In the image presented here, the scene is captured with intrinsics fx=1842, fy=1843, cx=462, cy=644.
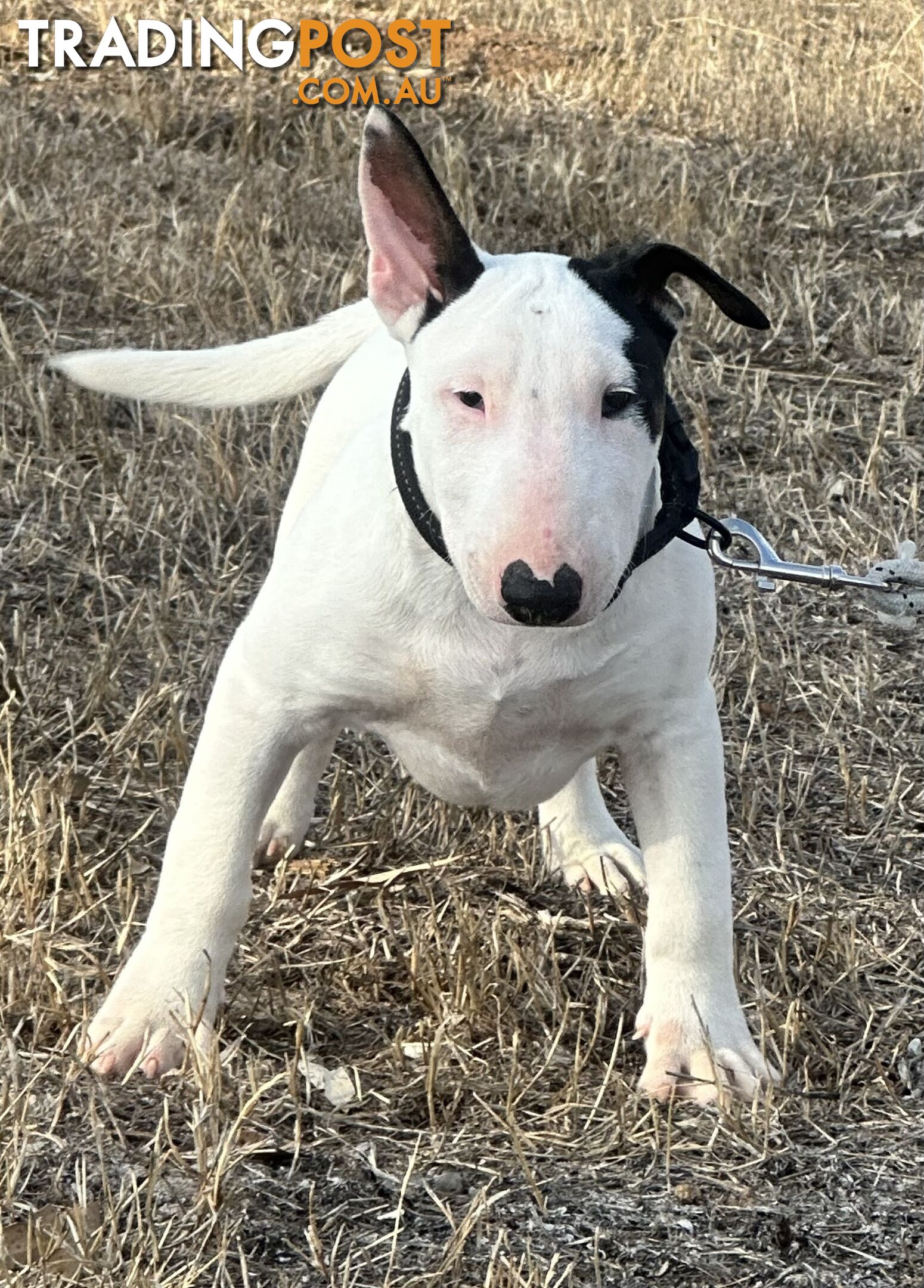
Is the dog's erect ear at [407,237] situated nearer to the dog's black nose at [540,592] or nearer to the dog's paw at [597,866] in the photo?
the dog's black nose at [540,592]

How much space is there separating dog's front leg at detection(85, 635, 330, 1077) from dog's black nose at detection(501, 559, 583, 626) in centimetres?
64

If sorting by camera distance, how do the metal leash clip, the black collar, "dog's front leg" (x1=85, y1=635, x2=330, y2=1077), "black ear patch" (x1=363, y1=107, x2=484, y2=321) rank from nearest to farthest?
"black ear patch" (x1=363, y1=107, x2=484, y2=321) → the black collar → "dog's front leg" (x1=85, y1=635, x2=330, y2=1077) → the metal leash clip

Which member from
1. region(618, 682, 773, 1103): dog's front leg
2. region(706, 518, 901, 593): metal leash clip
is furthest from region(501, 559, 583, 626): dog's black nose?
region(706, 518, 901, 593): metal leash clip

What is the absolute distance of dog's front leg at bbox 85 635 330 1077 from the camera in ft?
8.48

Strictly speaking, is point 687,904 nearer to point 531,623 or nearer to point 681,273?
point 531,623

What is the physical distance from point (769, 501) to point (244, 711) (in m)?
2.40

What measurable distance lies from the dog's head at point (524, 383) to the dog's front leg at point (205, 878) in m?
0.48

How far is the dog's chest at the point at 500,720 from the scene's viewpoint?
2.44 m

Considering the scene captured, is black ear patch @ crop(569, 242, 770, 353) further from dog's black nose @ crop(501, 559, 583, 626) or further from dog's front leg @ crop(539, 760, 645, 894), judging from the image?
dog's front leg @ crop(539, 760, 645, 894)

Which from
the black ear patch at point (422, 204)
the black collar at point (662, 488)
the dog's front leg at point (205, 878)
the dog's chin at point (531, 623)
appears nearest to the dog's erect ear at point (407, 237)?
the black ear patch at point (422, 204)

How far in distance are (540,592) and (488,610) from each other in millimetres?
104

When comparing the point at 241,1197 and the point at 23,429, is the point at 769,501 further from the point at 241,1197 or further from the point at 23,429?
the point at 241,1197

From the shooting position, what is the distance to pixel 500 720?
2.52 metres

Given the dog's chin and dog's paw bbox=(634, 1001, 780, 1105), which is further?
dog's paw bbox=(634, 1001, 780, 1105)
